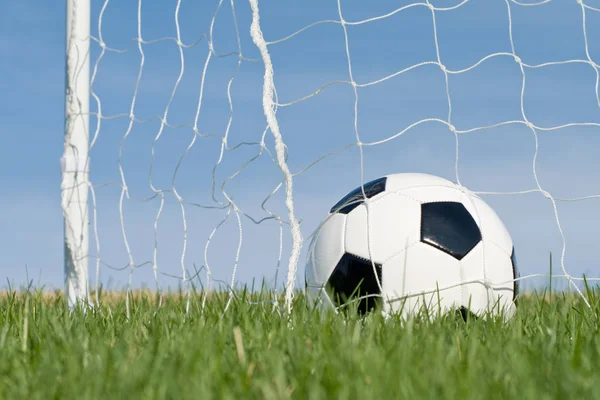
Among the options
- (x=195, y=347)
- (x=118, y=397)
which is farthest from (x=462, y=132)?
(x=118, y=397)

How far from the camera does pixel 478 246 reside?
342 cm

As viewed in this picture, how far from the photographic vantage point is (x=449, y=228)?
3.38 m

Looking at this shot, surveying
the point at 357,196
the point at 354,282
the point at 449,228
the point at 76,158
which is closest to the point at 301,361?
the point at 354,282

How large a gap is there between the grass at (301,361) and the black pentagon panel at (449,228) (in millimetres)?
442

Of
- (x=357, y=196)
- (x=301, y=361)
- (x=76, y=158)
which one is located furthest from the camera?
(x=76, y=158)

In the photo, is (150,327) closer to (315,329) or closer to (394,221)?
(315,329)

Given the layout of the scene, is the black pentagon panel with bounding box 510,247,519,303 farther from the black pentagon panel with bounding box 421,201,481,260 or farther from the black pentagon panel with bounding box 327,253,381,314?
the black pentagon panel with bounding box 327,253,381,314

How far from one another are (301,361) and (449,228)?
1522 millimetres

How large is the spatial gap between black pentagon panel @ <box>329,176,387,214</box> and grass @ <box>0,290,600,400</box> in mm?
709

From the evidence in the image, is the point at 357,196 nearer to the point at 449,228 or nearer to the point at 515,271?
the point at 449,228

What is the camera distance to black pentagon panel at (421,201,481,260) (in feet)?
10.9

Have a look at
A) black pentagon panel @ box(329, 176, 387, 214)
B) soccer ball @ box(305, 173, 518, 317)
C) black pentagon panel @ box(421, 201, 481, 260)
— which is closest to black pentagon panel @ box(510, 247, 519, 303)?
soccer ball @ box(305, 173, 518, 317)

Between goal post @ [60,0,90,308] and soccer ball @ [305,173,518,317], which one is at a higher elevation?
goal post @ [60,0,90,308]

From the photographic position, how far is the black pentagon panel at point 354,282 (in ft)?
10.8
